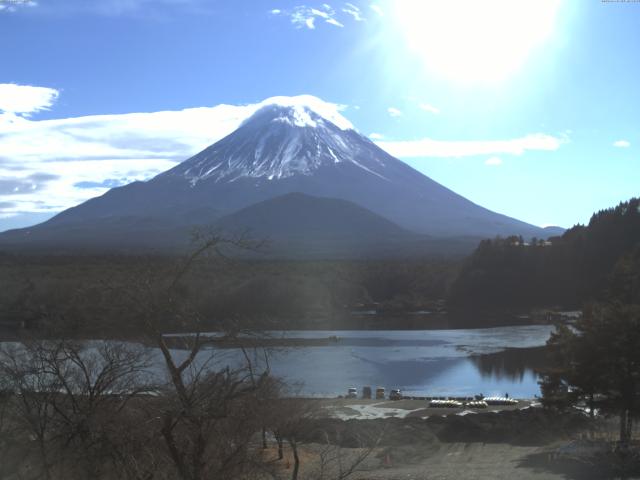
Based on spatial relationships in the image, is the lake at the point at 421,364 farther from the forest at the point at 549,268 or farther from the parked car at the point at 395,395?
the forest at the point at 549,268

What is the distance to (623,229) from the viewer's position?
2263 inches

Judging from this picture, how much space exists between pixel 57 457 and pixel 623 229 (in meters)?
57.3

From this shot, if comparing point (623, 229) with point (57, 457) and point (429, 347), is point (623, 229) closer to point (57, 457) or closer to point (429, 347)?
point (429, 347)

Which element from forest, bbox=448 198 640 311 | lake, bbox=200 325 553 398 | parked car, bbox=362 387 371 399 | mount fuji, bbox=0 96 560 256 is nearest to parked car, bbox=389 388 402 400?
parked car, bbox=362 387 371 399

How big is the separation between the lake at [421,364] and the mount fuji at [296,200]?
184 feet

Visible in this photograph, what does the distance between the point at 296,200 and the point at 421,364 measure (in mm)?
77756

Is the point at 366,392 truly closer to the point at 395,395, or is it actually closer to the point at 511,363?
the point at 395,395

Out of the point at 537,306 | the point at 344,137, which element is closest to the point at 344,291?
the point at 537,306

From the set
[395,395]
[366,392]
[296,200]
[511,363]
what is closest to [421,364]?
[511,363]

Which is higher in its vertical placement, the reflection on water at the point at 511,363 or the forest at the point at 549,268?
the forest at the point at 549,268

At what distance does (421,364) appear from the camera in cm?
3031

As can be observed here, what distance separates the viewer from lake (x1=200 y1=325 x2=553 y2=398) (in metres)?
25.4

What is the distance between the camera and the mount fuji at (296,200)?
9962 cm

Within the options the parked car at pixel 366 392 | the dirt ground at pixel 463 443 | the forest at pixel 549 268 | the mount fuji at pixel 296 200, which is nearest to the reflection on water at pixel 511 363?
the parked car at pixel 366 392
